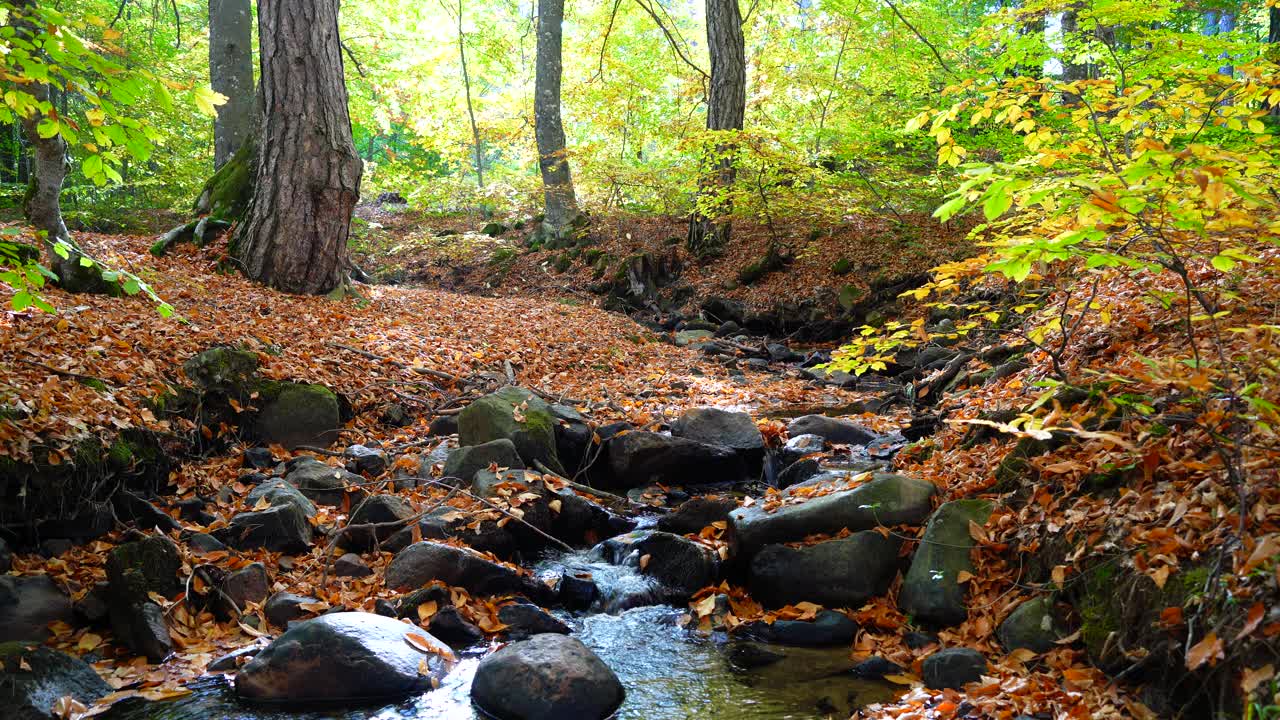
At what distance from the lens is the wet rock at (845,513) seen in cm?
471

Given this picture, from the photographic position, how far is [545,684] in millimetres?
3527

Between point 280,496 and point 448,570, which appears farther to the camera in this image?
point 280,496

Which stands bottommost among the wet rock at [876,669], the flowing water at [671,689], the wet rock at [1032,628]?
the flowing water at [671,689]

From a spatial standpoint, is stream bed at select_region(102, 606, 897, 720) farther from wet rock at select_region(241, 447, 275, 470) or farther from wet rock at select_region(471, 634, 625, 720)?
wet rock at select_region(241, 447, 275, 470)

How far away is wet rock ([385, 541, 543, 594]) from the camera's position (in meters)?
4.61

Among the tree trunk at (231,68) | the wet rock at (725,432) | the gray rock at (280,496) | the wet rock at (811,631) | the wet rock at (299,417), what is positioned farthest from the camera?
the tree trunk at (231,68)

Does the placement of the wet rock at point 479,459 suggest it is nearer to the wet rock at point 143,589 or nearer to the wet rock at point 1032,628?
the wet rock at point 143,589

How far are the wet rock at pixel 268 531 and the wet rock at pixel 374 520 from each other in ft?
0.91

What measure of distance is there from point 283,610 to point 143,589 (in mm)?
689

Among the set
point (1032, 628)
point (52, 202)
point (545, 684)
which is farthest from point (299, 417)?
point (1032, 628)

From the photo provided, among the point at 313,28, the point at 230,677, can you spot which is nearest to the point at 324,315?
the point at 313,28

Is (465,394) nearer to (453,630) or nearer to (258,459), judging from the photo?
(258,459)

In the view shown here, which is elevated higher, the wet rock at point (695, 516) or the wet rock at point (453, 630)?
the wet rock at point (695, 516)

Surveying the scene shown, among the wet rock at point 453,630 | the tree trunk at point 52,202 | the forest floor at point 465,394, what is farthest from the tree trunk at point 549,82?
the wet rock at point 453,630
